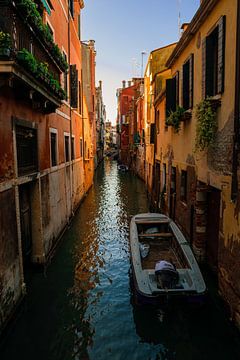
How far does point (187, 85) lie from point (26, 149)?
4710 millimetres

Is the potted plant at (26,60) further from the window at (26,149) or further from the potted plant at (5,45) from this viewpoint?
the window at (26,149)

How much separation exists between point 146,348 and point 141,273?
1.34m

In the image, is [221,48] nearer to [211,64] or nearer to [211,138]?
[211,64]

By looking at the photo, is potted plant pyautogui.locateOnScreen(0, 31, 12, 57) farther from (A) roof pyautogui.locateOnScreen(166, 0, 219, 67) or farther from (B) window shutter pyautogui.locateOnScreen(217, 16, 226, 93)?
(A) roof pyautogui.locateOnScreen(166, 0, 219, 67)

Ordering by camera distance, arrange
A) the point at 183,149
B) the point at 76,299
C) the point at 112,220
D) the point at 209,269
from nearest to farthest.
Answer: the point at 76,299
the point at 209,269
the point at 183,149
the point at 112,220

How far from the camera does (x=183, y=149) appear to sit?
9.05 meters

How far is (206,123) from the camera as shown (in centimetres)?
595

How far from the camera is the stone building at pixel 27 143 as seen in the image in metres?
4.79

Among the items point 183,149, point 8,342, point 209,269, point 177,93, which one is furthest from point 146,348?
point 177,93

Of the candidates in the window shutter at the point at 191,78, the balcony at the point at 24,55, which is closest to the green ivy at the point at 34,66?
the balcony at the point at 24,55

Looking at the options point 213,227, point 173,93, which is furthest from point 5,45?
point 173,93

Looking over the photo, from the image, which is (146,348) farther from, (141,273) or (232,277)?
(232,277)

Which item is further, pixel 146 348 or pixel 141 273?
pixel 141 273

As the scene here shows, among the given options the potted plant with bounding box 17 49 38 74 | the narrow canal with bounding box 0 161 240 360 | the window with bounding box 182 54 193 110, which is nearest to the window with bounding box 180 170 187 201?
the window with bounding box 182 54 193 110
